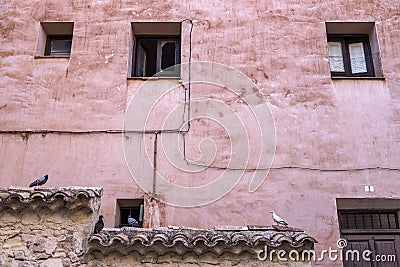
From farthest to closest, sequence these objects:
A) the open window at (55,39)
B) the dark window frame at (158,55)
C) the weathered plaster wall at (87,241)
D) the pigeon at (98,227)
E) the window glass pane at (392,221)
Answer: the open window at (55,39), the dark window frame at (158,55), the window glass pane at (392,221), the pigeon at (98,227), the weathered plaster wall at (87,241)

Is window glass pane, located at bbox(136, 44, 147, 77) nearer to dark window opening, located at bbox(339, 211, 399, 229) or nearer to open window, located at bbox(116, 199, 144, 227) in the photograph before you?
open window, located at bbox(116, 199, 144, 227)

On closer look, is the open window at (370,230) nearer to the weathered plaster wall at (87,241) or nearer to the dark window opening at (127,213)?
the weathered plaster wall at (87,241)

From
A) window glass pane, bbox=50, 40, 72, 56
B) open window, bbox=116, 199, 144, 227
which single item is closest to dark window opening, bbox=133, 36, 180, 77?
window glass pane, bbox=50, 40, 72, 56

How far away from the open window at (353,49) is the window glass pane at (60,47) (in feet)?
14.7

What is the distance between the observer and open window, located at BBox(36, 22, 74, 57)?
889 centimetres

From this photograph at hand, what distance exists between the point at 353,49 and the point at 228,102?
8.30 ft

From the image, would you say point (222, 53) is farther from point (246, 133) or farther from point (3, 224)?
point (3, 224)

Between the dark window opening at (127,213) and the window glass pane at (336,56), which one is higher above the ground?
the window glass pane at (336,56)

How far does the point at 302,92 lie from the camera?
825cm

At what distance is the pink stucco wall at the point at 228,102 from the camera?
7.52 m

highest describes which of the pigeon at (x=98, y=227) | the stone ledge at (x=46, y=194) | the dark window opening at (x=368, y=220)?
the dark window opening at (x=368, y=220)

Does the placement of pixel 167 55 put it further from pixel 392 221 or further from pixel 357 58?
pixel 392 221

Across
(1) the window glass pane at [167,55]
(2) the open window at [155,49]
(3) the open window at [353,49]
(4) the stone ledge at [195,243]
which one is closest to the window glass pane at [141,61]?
(2) the open window at [155,49]

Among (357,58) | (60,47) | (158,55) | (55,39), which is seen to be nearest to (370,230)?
(357,58)
